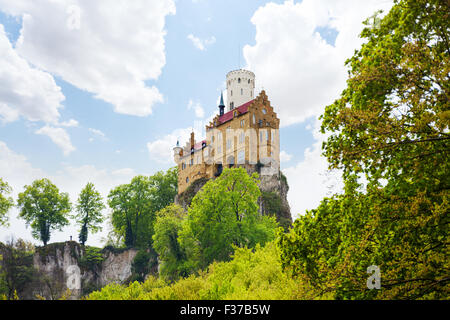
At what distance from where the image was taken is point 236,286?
45.6 feet

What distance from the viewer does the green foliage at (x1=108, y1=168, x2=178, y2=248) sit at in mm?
63281

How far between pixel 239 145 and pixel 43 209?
35064 millimetres

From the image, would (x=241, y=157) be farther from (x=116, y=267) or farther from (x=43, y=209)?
(x=43, y=209)

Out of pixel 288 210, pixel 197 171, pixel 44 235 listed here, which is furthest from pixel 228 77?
pixel 44 235

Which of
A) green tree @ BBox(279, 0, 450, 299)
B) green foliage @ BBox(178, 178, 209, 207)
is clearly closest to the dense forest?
green tree @ BBox(279, 0, 450, 299)

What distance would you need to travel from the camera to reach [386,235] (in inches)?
340

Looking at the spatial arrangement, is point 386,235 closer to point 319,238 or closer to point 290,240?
point 319,238

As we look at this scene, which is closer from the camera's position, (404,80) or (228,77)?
(404,80)

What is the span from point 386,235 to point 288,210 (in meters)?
49.1

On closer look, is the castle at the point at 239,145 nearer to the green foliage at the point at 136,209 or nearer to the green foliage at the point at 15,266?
the green foliage at the point at 136,209

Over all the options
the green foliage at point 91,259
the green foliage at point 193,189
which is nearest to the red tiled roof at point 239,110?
the green foliage at point 193,189

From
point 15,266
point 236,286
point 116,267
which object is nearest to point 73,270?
point 116,267

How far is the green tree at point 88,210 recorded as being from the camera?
60.3 m

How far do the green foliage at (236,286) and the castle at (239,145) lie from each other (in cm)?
3786
